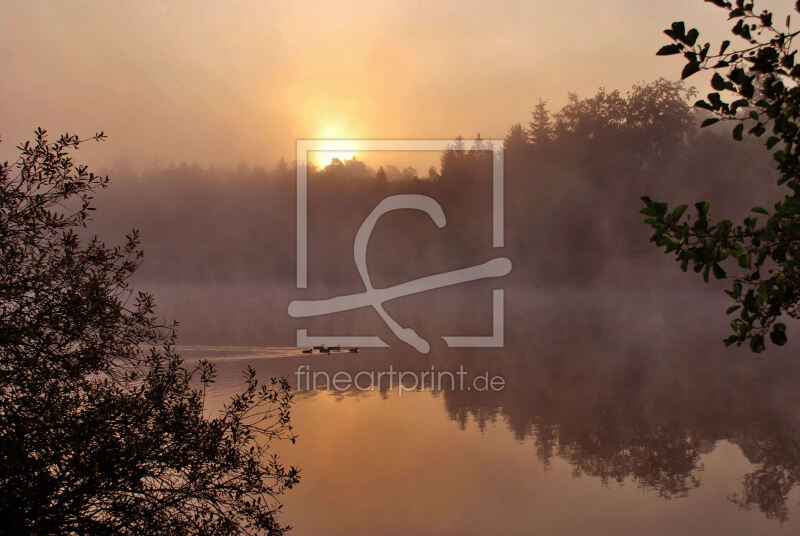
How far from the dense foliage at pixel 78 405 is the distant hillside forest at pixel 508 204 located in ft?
154

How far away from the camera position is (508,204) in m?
60.6

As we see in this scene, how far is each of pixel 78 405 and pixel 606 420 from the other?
50.7ft

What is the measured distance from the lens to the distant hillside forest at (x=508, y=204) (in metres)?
53.9

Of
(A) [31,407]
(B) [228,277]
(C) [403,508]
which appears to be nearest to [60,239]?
(A) [31,407]

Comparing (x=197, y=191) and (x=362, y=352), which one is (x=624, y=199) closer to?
(x=362, y=352)

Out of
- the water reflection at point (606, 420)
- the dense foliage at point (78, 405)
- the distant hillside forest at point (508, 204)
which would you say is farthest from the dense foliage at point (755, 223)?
the distant hillside forest at point (508, 204)

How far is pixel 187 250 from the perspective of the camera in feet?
242
